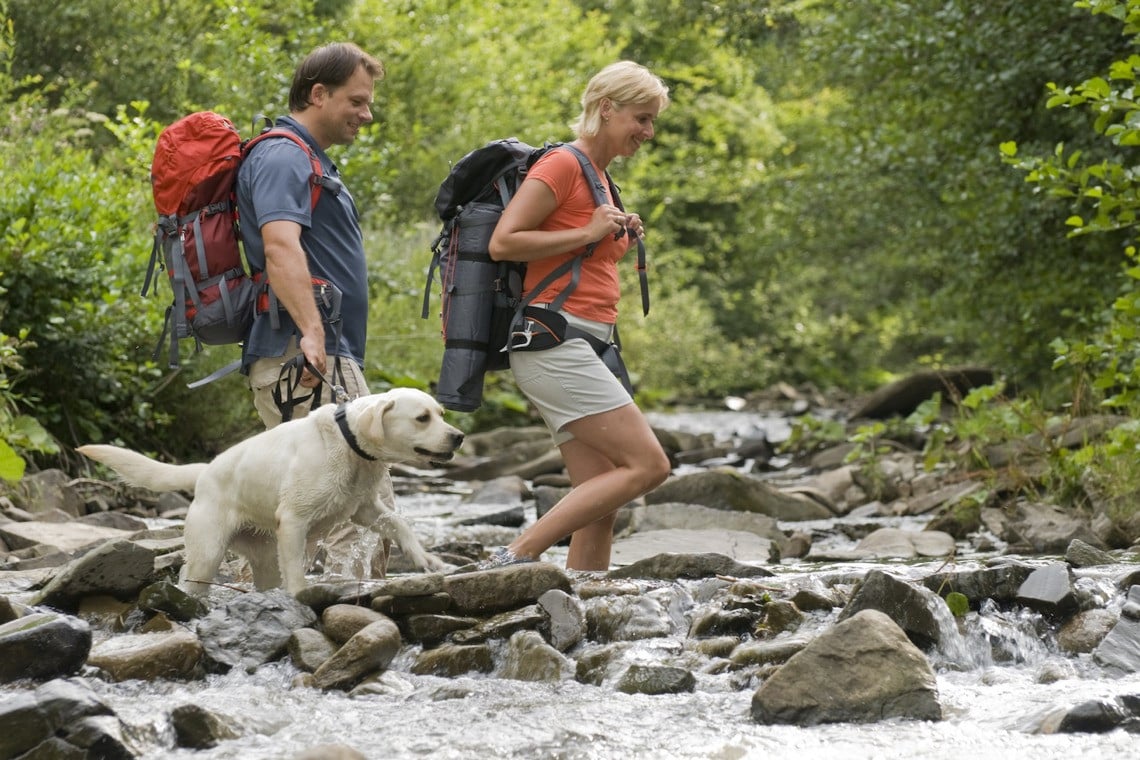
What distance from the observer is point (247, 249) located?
5574 millimetres

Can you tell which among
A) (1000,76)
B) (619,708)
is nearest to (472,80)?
(1000,76)

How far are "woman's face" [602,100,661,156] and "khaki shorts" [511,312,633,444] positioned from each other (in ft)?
2.49

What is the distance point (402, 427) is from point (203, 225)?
3.77 ft

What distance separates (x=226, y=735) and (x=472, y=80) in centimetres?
1803

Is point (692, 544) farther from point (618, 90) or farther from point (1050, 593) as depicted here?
point (618, 90)

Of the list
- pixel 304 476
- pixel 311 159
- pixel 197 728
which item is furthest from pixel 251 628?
pixel 311 159

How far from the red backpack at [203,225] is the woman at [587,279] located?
932mm

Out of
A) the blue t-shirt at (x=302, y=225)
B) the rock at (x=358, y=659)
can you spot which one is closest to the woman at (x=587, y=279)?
the blue t-shirt at (x=302, y=225)

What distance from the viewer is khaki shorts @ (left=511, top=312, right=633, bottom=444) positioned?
18.9ft

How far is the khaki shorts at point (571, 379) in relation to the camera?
577 centimetres

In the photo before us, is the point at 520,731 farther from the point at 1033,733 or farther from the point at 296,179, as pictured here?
the point at 296,179

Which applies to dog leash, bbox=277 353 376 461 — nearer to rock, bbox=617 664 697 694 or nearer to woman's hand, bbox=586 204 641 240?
woman's hand, bbox=586 204 641 240

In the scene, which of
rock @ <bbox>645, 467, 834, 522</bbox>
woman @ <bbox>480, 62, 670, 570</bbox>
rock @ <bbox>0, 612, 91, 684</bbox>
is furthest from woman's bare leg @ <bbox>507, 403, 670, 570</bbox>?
rock @ <bbox>645, 467, 834, 522</bbox>

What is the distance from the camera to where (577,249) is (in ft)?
18.9
